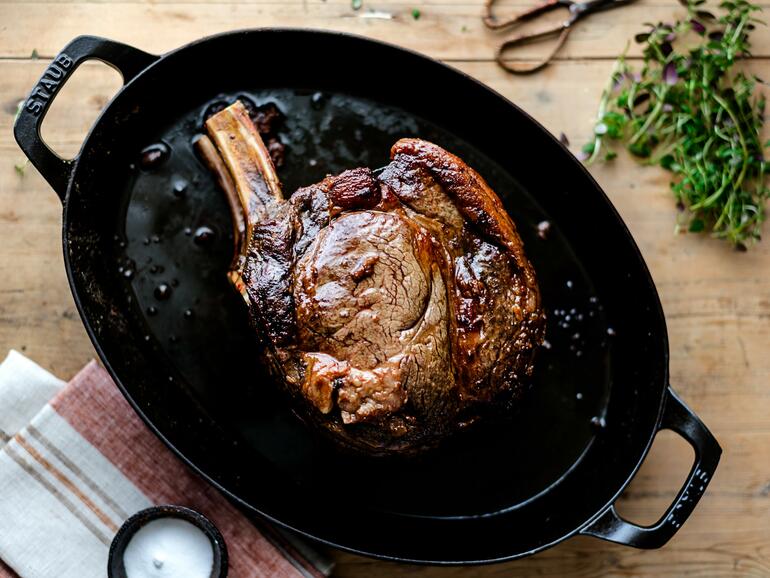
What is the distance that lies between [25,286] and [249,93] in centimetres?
92

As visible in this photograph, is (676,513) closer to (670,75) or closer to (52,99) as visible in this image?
(670,75)

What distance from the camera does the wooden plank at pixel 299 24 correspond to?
8.32ft

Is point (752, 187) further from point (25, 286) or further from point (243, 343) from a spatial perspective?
point (25, 286)

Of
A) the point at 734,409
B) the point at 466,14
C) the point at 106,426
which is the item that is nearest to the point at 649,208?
the point at 734,409

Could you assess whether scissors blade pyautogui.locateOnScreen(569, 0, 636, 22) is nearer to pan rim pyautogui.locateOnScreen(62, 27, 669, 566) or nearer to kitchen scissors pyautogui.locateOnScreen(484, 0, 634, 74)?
kitchen scissors pyautogui.locateOnScreen(484, 0, 634, 74)

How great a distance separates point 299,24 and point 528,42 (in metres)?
0.77

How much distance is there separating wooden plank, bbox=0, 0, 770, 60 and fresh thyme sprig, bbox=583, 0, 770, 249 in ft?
0.32

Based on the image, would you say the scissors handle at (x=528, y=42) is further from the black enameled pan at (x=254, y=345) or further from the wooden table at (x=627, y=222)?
the black enameled pan at (x=254, y=345)

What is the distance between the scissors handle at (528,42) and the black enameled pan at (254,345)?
0.86 feet

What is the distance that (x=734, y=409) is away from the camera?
8.67ft

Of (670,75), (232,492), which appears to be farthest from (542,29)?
(232,492)

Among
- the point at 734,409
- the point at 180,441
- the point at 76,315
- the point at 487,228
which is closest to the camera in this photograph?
the point at 487,228

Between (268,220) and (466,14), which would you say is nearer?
(268,220)

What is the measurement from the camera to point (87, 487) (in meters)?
2.32
